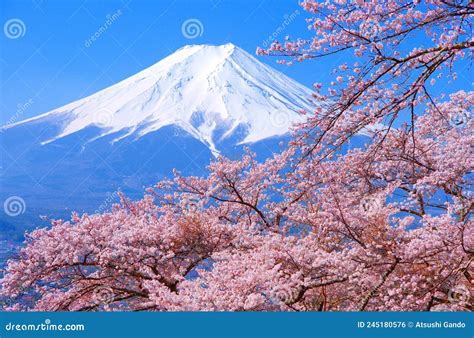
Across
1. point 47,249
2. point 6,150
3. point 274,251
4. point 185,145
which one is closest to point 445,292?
point 274,251

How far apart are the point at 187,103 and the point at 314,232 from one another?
81.8m

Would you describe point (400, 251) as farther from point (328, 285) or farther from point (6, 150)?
point (6, 150)

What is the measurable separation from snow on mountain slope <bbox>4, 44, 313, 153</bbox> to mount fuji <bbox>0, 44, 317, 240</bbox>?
0.15 metres

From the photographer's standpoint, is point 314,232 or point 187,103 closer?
point 314,232

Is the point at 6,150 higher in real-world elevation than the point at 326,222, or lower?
higher

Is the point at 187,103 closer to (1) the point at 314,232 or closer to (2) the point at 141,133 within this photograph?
(2) the point at 141,133

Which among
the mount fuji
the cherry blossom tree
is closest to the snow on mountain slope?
the mount fuji

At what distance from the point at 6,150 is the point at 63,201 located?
780 inches

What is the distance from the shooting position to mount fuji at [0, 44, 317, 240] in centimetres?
7956

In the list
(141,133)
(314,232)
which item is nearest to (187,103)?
(141,133)

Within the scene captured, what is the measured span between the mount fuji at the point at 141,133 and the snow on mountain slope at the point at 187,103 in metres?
0.15

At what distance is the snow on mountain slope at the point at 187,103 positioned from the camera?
7800cm

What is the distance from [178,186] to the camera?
766 centimetres

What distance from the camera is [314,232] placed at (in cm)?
580
